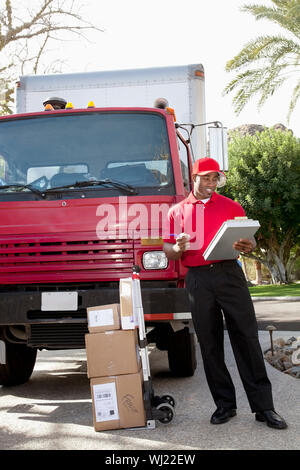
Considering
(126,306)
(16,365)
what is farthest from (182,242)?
(16,365)

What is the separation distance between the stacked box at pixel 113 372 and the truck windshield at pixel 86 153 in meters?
1.30

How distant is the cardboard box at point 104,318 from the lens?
4.68 m

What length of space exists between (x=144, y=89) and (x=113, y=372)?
4.14 meters

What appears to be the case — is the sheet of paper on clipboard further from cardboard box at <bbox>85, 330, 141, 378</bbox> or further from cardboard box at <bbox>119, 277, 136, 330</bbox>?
cardboard box at <bbox>85, 330, 141, 378</bbox>

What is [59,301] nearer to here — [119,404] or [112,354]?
[112,354]

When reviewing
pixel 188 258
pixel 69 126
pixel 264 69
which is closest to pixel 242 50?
pixel 264 69

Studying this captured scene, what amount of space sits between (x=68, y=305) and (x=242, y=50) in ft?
54.6

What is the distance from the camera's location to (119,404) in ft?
15.1

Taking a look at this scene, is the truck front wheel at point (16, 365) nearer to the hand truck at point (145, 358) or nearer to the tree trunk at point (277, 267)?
the hand truck at point (145, 358)

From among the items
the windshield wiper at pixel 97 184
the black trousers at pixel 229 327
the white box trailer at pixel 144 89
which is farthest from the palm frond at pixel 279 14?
the black trousers at pixel 229 327

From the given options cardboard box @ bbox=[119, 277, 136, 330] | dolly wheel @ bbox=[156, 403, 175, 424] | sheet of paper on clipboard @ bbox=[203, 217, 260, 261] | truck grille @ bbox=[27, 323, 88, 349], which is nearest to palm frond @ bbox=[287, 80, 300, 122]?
truck grille @ bbox=[27, 323, 88, 349]

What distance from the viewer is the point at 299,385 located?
5.95 m

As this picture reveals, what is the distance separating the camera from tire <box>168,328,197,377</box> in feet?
20.3
